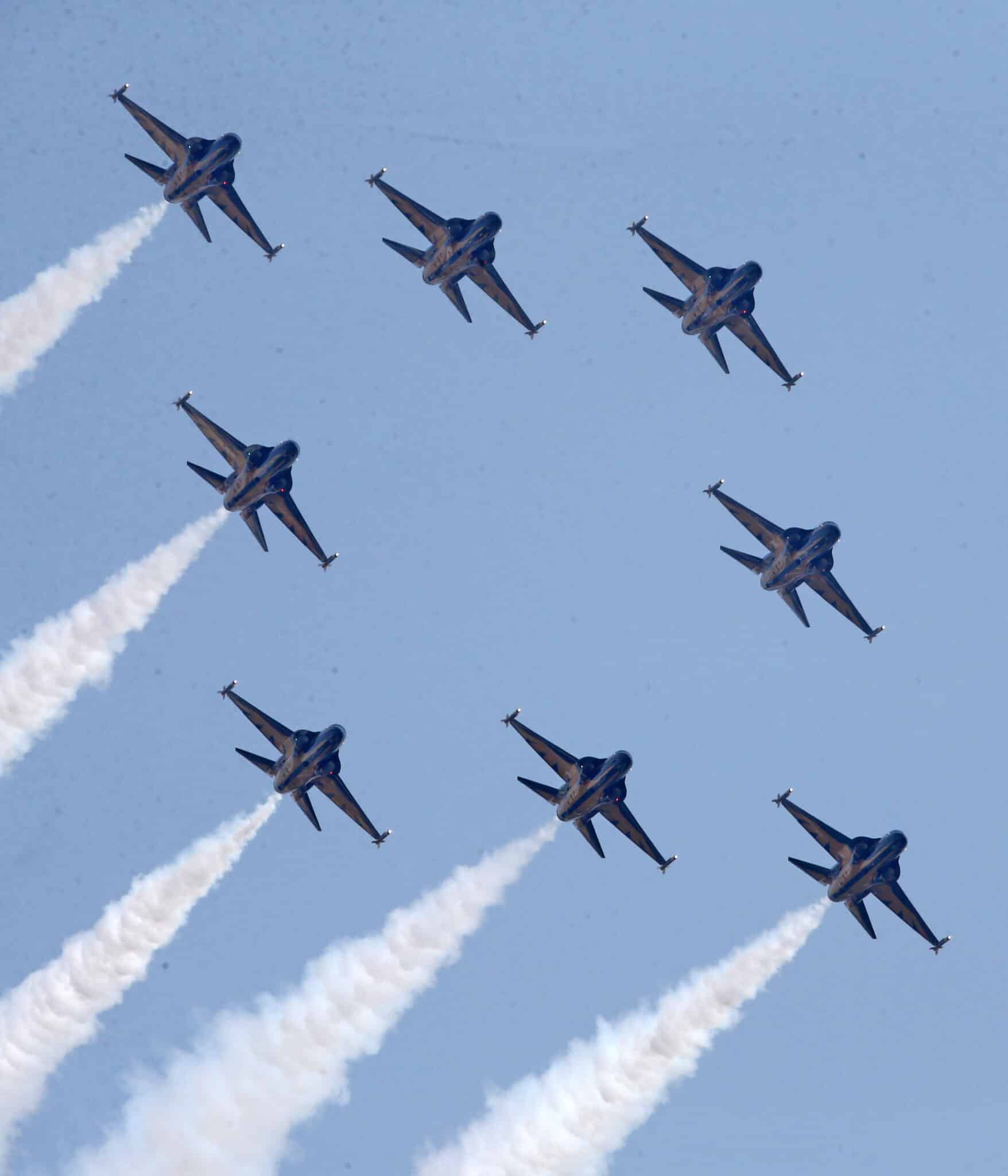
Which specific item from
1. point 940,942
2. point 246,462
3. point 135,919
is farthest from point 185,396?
point 940,942

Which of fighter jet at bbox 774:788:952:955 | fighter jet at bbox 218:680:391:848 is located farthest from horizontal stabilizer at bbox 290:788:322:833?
fighter jet at bbox 774:788:952:955

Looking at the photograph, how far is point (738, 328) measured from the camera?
113562 mm

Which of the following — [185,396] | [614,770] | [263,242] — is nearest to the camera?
[614,770]

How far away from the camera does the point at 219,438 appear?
106 m

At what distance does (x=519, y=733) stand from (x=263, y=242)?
3731cm

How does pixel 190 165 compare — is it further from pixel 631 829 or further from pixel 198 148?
pixel 631 829

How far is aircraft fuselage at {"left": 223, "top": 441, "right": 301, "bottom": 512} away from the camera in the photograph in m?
103

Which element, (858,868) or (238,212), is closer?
(858,868)

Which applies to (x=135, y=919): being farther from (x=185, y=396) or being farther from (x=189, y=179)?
(x=189, y=179)

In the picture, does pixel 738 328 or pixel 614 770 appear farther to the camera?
pixel 738 328

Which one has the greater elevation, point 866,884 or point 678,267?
point 678,267

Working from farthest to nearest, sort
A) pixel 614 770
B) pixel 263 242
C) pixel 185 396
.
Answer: pixel 263 242
pixel 185 396
pixel 614 770

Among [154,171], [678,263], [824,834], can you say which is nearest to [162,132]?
[154,171]

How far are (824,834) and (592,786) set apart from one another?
52.0ft
